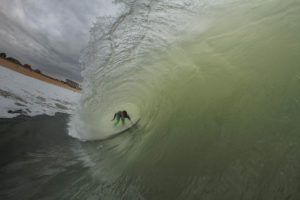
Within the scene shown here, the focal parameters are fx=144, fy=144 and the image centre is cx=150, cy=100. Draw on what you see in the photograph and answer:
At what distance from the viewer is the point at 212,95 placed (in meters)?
3.80

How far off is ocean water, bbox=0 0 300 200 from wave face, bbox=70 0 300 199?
0.02 meters

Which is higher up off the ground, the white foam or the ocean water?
the ocean water

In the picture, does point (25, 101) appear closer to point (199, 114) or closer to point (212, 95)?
point (199, 114)

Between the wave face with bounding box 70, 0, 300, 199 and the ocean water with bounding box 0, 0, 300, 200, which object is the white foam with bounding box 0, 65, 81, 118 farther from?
the wave face with bounding box 70, 0, 300, 199

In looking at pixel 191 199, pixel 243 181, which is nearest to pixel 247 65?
pixel 243 181

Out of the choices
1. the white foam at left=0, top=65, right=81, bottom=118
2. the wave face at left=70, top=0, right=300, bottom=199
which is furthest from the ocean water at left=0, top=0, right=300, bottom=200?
the white foam at left=0, top=65, right=81, bottom=118

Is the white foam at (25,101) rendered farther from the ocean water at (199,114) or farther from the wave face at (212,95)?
the wave face at (212,95)

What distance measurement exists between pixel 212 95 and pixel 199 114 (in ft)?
2.07

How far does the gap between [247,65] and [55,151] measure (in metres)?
7.06

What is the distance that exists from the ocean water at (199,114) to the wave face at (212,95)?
0.7 inches

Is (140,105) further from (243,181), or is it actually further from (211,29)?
(243,181)

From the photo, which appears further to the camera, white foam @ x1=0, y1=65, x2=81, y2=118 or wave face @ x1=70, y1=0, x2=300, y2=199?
white foam @ x1=0, y1=65, x2=81, y2=118

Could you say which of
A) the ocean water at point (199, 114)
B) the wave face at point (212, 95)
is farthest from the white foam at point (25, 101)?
the wave face at point (212, 95)

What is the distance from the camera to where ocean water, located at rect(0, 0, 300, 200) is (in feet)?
7.57
